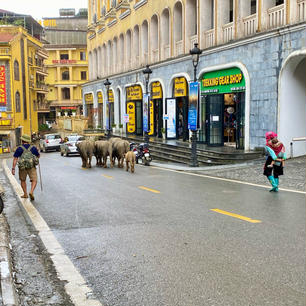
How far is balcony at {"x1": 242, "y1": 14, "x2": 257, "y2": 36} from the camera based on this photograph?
64.8ft

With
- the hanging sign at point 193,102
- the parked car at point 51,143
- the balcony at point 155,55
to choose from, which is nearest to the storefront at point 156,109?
the balcony at point 155,55

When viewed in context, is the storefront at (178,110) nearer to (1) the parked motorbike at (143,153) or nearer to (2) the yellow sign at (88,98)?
(1) the parked motorbike at (143,153)

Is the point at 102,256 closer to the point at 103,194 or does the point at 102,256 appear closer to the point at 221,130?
the point at 103,194

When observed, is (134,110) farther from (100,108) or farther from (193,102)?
(193,102)

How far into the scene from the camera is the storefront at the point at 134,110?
36938 millimetres

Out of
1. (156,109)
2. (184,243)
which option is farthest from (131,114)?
(184,243)

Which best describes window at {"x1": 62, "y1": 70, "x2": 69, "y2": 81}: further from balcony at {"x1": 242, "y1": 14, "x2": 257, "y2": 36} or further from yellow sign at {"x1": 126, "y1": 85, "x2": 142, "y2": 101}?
balcony at {"x1": 242, "y1": 14, "x2": 257, "y2": 36}

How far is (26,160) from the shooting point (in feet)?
35.7

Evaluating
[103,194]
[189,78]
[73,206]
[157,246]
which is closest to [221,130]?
[189,78]

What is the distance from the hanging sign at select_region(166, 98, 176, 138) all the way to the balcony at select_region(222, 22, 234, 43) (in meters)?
6.95

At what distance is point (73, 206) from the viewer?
9.99 meters

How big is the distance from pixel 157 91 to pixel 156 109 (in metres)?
1.62

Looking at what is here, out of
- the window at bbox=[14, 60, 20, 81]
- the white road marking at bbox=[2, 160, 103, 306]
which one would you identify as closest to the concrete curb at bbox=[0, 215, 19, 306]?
the white road marking at bbox=[2, 160, 103, 306]

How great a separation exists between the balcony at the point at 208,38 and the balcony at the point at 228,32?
120 cm
